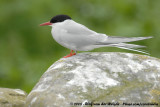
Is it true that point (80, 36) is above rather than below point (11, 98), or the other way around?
above

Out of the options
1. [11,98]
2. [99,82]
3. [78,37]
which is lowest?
[11,98]

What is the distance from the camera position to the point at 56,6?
9.77m

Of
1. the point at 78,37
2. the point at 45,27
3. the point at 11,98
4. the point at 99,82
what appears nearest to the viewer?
the point at 99,82

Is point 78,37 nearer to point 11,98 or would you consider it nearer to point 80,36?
point 80,36

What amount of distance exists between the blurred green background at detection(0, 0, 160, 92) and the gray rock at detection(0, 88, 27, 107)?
5.61ft

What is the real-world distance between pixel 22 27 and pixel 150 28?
3.15 m

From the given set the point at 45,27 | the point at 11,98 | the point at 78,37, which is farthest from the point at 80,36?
the point at 45,27

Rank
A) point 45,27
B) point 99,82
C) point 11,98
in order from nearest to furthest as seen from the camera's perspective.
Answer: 1. point 99,82
2. point 11,98
3. point 45,27

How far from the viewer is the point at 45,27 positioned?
Result: 30.3ft

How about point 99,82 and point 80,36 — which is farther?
point 80,36

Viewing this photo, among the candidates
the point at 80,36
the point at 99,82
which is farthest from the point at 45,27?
the point at 99,82

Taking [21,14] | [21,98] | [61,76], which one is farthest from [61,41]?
[21,14]

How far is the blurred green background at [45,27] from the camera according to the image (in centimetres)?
848

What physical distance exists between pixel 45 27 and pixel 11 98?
3.58 meters
